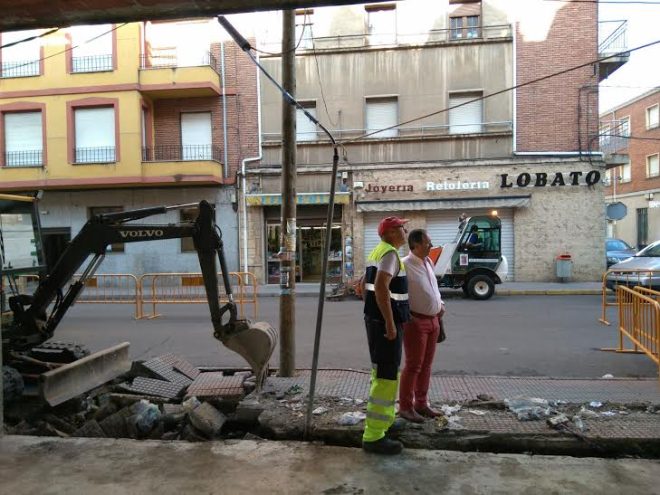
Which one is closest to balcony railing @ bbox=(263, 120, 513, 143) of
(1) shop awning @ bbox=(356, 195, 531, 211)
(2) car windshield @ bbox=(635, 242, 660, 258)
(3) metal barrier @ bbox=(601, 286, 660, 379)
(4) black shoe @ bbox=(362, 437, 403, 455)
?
(1) shop awning @ bbox=(356, 195, 531, 211)

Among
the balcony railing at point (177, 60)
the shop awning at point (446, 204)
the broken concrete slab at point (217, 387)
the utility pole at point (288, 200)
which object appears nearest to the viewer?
the broken concrete slab at point (217, 387)

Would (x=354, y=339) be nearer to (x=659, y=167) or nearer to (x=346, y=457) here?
(x=346, y=457)

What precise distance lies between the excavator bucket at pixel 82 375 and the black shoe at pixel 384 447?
3.24 meters

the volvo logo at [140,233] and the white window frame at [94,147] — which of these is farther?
the white window frame at [94,147]

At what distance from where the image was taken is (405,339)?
4.48m

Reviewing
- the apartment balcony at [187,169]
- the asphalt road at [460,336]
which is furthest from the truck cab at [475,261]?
the apartment balcony at [187,169]

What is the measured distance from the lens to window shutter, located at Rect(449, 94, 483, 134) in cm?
1864

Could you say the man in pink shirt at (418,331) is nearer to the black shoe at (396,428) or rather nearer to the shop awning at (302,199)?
the black shoe at (396,428)

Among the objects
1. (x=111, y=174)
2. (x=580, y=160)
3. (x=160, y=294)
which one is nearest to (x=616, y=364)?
(x=160, y=294)

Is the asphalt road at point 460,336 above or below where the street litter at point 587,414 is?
below

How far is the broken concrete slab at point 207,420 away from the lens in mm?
4500

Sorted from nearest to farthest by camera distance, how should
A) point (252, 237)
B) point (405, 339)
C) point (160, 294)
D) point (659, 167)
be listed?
point (405, 339) → point (160, 294) → point (252, 237) → point (659, 167)

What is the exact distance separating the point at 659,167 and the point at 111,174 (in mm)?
31420

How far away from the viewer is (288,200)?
6.03 metres
